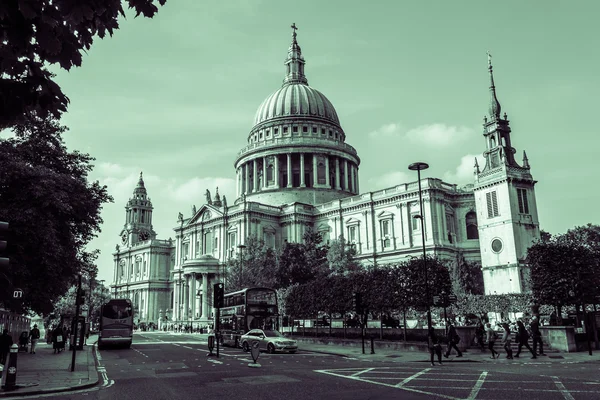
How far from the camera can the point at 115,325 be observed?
37750 millimetres

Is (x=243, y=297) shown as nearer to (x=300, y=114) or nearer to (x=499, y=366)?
(x=499, y=366)

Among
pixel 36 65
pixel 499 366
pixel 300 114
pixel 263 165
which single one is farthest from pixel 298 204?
pixel 36 65

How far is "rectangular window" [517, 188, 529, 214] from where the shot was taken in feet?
188

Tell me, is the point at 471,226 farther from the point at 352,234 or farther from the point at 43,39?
the point at 43,39

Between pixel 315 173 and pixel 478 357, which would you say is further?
pixel 315 173

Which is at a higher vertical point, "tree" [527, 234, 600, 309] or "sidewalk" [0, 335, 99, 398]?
"tree" [527, 234, 600, 309]

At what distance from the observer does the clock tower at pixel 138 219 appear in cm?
12231

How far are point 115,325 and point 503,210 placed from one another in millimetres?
41997

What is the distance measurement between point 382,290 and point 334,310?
6.21m

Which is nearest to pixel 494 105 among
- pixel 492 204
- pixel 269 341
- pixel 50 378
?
pixel 492 204

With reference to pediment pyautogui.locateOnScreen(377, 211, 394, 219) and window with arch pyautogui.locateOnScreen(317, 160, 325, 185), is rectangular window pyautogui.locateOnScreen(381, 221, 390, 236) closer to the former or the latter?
pediment pyautogui.locateOnScreen(377, 211, 394, 219)

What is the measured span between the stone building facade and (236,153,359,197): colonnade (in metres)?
0.20

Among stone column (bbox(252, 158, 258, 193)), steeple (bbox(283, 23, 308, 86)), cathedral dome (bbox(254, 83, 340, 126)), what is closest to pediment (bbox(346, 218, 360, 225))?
stone column (bbox(252, 158, 258, 193))

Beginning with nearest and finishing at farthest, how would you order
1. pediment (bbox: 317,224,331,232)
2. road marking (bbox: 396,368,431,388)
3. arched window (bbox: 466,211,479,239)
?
road marking (bbox: 396,368,431,388) < arched window (bbox: 466,211,479,239) < pediment (bbox: 317,224,331,232)
